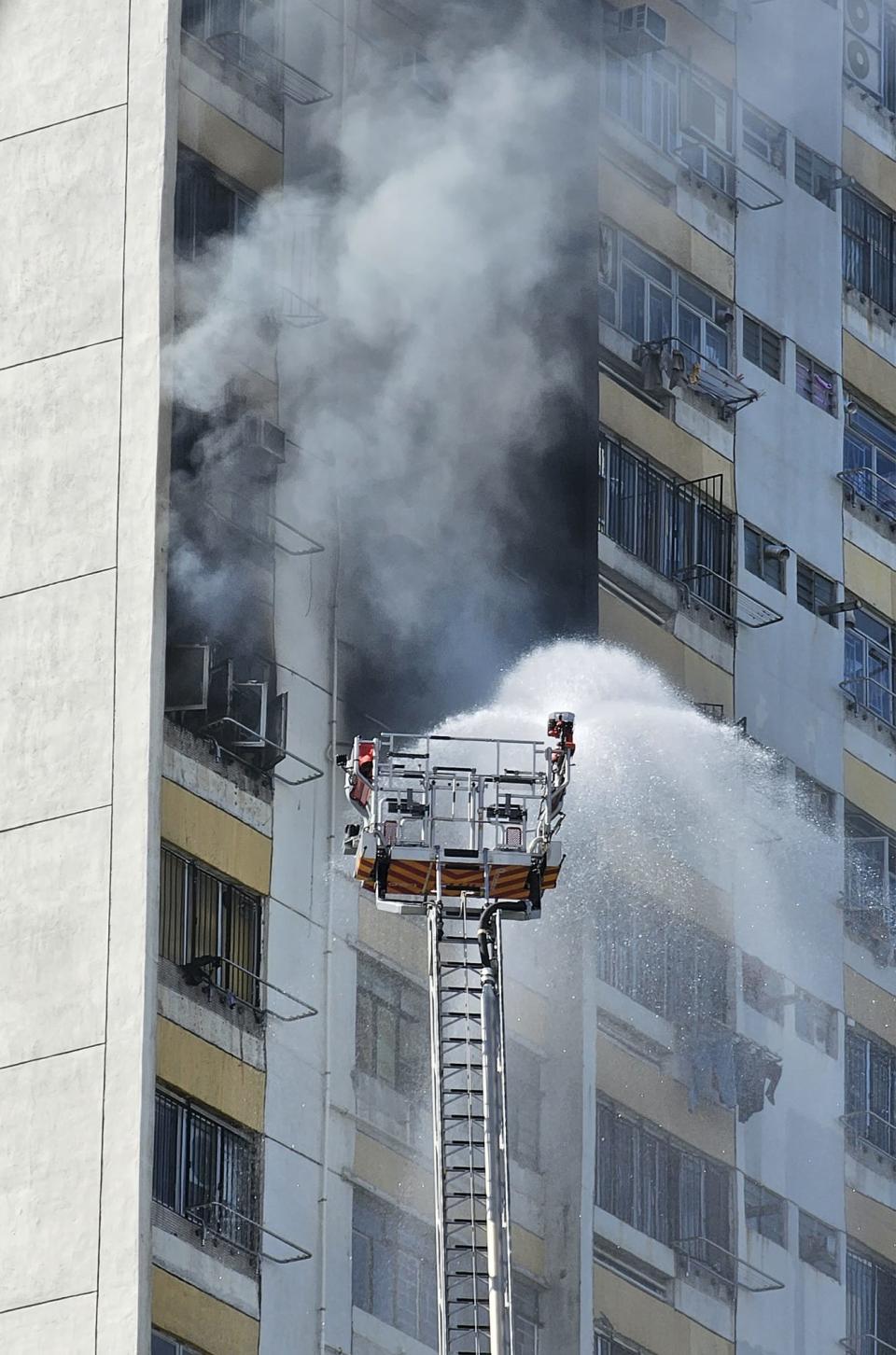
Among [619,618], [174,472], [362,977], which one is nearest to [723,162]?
[619,618]

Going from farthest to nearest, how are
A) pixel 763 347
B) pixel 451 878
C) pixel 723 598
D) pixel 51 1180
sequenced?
1. pixel 763 347
2. pixel 723 598
3. pixel 51 1180
4. pixel 451 878

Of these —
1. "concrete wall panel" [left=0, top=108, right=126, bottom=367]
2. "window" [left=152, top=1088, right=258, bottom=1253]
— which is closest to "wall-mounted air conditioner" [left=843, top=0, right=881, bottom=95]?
"concrete wall panel" [left=0, top=108, right=126, bottom=367]

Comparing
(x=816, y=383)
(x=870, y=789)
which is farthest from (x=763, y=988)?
(x=816, y=383)

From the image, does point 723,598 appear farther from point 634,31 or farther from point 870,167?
point 870,167

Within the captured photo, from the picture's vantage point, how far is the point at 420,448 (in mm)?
46594

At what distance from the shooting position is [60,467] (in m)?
45.3

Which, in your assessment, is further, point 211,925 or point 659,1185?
point 659,1185

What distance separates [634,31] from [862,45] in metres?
5.67

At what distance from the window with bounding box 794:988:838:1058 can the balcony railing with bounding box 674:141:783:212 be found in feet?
37.3

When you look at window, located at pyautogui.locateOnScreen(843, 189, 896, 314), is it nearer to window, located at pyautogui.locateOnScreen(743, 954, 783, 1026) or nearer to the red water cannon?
window, located at pyautogui.locateOnScreen(743, 954, 783, 1026)

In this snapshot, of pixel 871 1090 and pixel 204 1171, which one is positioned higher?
pixel 871 1090

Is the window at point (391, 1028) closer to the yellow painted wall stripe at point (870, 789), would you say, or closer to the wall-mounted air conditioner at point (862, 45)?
the yellow painted wall stripe at point (870, 789)

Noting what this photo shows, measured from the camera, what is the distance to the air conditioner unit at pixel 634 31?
5000 centimetres

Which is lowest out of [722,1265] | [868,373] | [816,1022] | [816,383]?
[722,1265]
